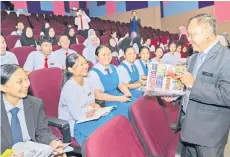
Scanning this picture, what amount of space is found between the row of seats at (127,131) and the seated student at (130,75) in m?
0.47

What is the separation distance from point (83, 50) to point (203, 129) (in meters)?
2.96

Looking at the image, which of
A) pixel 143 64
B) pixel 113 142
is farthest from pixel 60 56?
pixel 113 142

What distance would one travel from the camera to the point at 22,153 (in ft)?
3.72

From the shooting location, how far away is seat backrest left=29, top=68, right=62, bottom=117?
1.83 metres

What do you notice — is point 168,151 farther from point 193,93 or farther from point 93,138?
point 93,138

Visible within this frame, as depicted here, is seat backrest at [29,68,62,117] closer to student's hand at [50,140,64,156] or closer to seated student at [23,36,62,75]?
student's hand at [50,140,64,156]

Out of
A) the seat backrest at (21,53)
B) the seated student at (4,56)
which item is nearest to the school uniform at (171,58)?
the seat backrest at (21,53)

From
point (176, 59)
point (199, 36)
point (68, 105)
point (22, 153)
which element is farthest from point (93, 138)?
point (176, 59)

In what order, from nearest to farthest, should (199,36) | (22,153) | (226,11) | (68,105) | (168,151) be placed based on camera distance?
(22,153) → (199,36) → (168,151) → (68,105) → (226,11)

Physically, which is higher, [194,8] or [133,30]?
[194,8]

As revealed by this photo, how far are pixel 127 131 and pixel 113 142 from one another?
0.13 metres

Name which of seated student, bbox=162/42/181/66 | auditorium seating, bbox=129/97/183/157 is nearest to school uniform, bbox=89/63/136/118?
auditorium seating, bbox=129/97/183/157

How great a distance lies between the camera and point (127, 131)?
3.58ft

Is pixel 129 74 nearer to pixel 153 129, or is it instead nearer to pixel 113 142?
pixel 153 129
